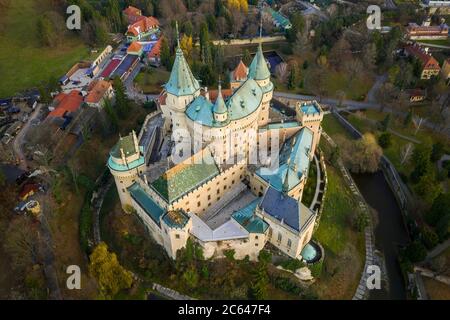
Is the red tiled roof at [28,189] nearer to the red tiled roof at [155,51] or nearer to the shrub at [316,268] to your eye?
the shrub at [316,268]

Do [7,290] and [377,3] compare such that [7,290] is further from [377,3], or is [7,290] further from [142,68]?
[377,3]

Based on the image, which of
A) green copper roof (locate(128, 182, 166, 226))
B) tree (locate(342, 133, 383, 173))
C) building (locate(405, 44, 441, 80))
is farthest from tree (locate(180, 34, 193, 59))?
building (locate(405, 44, 441, 80))

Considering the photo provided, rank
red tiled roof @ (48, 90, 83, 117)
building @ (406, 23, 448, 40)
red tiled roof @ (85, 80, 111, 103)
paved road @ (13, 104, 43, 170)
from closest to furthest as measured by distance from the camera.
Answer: paved road @ (13, 104, 43, 170) → red tiled roof @ (48, 90, 83, 117) → red tiled roof @ (85, 80, 111, 103) → building @ (406, 23, 448, 40)

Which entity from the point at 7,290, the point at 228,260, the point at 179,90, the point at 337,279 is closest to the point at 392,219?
the point at 337,279

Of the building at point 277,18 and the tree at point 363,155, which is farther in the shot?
the building at point 277,18

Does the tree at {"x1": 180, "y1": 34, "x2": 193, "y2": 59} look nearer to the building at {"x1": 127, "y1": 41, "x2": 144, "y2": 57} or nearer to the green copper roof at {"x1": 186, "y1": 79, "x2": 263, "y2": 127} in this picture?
the building at {"x1": 127, "y1": 41, "x2": 144, "y2": 57}

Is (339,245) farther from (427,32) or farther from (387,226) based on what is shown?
(427,32)

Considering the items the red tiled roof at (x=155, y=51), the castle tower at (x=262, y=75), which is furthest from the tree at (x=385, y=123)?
the red tiled roof at (x=155, y=51)
